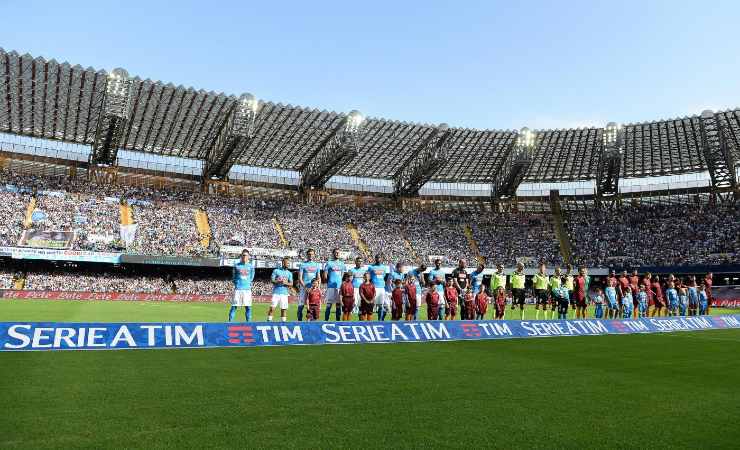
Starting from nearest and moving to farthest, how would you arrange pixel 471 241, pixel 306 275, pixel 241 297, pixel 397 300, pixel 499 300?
pixel 241 297 → pixel 306 275 → pixel 397 300 → pixel 499 300 → pixel 471 241

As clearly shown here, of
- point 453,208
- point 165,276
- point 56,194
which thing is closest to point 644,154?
point 453,208

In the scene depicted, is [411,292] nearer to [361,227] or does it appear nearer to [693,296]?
[693,296]

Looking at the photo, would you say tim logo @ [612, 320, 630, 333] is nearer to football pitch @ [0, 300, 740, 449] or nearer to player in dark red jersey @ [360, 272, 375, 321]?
football pitch @ [0, 300, 740, 449]

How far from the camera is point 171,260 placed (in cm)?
4434

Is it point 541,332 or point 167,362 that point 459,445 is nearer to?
point 167,362

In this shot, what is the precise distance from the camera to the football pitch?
4.34m

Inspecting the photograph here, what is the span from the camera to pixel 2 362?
7.62 m

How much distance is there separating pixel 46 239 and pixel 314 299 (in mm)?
33814

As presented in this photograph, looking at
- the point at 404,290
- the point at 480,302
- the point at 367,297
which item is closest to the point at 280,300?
the point at 367,297

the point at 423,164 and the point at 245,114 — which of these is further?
the point at 423,164

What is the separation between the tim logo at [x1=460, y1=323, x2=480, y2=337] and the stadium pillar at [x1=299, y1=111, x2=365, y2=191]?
33.3 metres

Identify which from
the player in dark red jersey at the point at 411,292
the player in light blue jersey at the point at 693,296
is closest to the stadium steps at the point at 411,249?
the player in light blue jersey at the point at 693,296

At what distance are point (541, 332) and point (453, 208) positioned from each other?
49299 millimetres

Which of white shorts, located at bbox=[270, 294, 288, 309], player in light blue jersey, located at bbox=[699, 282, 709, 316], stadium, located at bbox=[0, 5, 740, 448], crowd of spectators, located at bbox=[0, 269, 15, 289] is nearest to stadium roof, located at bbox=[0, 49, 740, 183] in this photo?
stadium, located at bbox=[0, 5, 740, 448]
